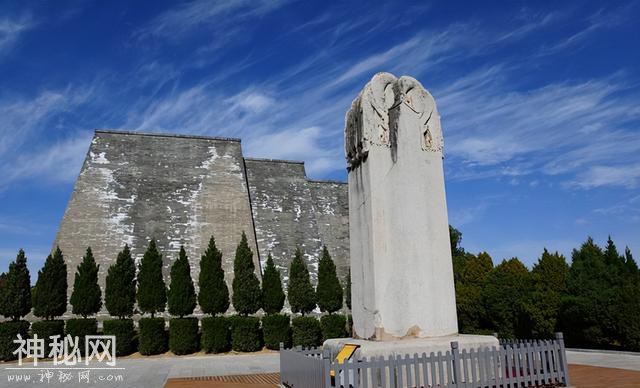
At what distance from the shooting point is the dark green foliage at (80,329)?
18000mm

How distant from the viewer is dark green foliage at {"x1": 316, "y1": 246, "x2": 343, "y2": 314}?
21266 mm

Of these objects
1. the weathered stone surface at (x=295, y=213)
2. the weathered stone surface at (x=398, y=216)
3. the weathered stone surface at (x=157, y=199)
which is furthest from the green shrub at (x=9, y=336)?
the weathered stone surface at (x=398, y=216)

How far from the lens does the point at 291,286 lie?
2130 cm

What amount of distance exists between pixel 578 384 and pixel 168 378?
872 cm

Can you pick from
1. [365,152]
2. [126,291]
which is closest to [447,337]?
[365,152]

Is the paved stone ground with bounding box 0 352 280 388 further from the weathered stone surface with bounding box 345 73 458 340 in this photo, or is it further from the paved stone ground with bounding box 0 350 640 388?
the weathered stone surface with bounding box 345 73 458 340

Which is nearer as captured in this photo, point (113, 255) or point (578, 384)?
point (578, 384)

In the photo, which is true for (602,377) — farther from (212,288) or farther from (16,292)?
(16,292)

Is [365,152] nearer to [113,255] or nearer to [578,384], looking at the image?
[578,384]

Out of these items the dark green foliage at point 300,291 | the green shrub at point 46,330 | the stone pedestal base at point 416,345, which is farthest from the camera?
the dark green foliage at point 300,291

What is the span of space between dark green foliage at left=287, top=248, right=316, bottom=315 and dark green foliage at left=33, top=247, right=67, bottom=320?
9.12 metres

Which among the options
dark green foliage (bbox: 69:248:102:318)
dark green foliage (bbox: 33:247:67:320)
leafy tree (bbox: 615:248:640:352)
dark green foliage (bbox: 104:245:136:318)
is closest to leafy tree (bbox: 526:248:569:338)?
leafy tree (bbox: 615:248:640:352)

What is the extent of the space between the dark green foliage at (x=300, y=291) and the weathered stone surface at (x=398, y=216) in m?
14.3

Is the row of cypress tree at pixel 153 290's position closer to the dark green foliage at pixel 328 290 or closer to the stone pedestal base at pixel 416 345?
the dark green foliage at pixel 328 290
